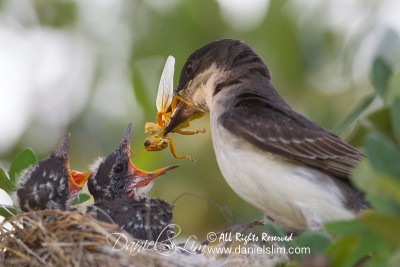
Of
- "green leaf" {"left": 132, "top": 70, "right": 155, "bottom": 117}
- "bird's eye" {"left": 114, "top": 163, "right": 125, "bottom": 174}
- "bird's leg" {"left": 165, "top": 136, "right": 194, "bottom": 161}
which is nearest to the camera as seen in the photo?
"bird's leg" {"left": 165, "top": 136, "right": 194, "bottom": 161}

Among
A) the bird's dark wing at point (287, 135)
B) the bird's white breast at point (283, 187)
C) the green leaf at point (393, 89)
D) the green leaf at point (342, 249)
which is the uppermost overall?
the green leaf at point (393, 89)

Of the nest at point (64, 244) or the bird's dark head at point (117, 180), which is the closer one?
the nest at point (64, 244)

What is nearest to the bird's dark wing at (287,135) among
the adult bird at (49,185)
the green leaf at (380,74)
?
the adult bird at (49,185)

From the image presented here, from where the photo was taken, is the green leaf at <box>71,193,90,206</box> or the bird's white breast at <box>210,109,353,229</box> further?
the green leaf at <box>71,193,90,206</box>

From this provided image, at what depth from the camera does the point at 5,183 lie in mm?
4883

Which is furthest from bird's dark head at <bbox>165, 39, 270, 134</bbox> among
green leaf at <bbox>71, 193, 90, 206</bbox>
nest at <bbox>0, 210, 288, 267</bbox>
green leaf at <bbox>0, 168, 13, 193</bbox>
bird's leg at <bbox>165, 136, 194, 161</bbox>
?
nest at <bbox>0, 210, 288, 267</bbox>

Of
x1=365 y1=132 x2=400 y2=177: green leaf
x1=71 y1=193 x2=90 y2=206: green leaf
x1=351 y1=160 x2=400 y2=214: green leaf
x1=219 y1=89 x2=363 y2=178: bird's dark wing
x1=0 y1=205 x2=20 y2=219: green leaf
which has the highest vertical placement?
x1=365 y1=132 x2=400 y2=177: green leaf

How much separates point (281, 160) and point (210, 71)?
96 cm

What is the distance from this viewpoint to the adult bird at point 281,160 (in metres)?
4.31

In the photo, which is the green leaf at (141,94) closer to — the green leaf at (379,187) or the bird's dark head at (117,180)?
the bird's dark head at (117,180)

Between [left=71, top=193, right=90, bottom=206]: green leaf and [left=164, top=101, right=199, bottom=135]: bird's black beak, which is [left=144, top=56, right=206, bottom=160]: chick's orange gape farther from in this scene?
[left=71, top=193, right=90, bottom=206]: green leaf

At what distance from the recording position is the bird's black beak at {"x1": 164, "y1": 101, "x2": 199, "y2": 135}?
5.29 meters

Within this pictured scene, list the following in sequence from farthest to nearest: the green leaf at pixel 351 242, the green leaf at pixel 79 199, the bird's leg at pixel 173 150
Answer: the bird's leg at pixel 173 150
the green leaf at pixel 79 199
the green leaf at pixel 351 242

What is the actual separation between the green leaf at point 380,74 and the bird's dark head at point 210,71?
1926mm
